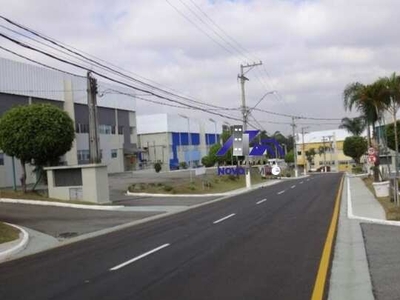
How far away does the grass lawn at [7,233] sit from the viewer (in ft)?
55.5

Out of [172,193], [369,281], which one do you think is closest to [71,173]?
[172,193]

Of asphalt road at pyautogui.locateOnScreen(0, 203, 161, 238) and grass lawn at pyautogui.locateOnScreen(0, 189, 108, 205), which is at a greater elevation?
grass lawn at pyautogui.locateOnScreen(0, 189, 108, 205)

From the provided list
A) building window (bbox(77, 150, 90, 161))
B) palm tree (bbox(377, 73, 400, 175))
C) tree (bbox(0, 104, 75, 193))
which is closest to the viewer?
palm tree (bbox(377, 73, 400, 175))

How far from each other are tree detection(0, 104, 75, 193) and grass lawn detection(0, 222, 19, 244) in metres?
11.9

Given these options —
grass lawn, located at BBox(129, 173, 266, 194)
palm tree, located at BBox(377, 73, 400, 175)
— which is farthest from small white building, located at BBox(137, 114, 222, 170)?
palm tree, located at BBox(377, 73, 400, 175)

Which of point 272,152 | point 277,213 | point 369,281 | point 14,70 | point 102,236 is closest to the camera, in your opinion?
point 369,281

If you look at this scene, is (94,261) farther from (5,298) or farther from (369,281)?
(369,281)

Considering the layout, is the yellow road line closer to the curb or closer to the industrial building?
the curb

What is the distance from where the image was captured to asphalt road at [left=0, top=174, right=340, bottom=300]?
877 centimetres

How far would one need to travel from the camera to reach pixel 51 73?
65188mm

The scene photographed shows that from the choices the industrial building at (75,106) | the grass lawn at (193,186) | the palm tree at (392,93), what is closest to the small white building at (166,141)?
the industrial building at (75,106)

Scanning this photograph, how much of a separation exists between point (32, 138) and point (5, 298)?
73.8 ft

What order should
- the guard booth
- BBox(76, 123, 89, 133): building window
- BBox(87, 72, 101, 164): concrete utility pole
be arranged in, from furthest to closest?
BBox(76, 123, 89, 133): building window → the guard booth → BBox(87, 72, 101, 164): concrete utility pole

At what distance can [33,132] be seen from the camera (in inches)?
1204
